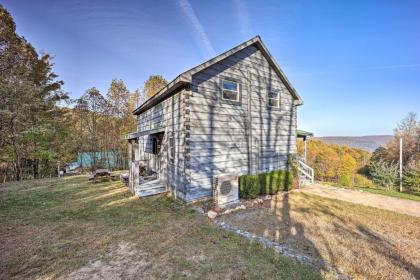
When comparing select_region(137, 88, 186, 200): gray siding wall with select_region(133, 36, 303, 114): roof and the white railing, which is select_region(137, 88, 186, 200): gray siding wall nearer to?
select_region(133, 36, 303, 114): roof

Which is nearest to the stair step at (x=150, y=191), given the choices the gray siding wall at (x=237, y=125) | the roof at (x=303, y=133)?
the gray siding wall at (x=237, y=125)

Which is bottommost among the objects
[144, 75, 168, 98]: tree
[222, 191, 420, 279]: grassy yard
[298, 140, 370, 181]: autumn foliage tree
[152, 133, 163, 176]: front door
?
[298, 140, 370, 181]: autumn foliage tree

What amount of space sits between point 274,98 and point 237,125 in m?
3.25

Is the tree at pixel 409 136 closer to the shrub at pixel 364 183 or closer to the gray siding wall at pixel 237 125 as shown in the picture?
the shrub at pixel 364 183

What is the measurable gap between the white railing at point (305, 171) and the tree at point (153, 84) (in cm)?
1702

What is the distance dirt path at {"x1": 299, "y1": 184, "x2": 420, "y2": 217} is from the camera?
6906 millimetres

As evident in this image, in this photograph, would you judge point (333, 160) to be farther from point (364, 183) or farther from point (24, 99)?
point (24, 99)

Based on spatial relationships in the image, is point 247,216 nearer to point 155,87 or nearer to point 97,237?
point 97,237

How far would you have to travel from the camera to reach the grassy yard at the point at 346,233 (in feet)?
11.5

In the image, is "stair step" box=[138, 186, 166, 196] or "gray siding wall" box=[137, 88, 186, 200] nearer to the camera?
"gray siding wall" box=[137, 88, 186, 200]

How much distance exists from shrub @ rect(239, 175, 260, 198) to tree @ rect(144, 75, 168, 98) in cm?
1732

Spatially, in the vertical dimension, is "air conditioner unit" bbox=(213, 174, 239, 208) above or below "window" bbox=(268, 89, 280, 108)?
below

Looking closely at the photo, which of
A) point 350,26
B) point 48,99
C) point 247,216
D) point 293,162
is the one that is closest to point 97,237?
point 247,216

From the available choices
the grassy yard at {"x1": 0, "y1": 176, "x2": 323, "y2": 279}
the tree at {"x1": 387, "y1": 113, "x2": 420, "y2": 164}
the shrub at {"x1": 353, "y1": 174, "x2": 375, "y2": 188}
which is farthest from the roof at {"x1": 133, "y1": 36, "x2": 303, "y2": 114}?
the tree at {"x1": 387, "y1": 113, "x2": 420, "y2": 164}
